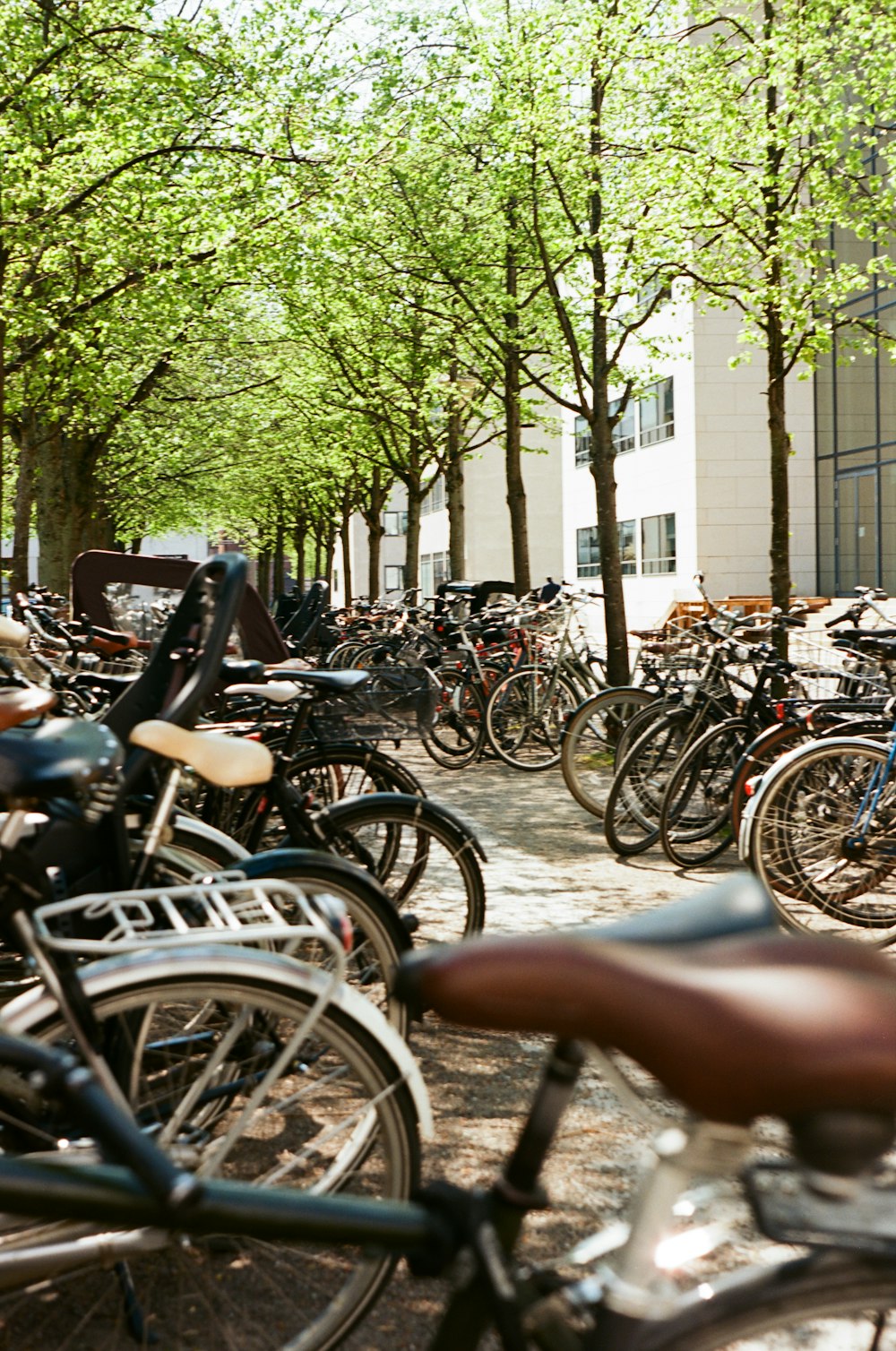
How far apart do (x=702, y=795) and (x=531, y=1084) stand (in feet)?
10.6

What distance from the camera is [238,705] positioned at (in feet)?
20.0

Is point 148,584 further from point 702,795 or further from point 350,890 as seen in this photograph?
point 350,890

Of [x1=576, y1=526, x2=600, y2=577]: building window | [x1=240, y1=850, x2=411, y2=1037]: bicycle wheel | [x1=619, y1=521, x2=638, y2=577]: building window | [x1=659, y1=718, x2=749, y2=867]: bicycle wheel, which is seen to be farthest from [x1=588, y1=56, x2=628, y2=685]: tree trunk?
[x1=576, y1=526, x2=600, y2=577]: building window

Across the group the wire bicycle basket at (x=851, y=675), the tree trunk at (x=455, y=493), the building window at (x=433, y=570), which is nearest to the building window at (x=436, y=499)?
the building window at (x=433, y=570)

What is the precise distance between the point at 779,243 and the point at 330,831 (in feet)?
23.8

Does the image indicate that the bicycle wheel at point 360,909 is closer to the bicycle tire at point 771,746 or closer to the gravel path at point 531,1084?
the gravel path at point 531,1084

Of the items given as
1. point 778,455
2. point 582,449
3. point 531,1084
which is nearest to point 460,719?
point 778,455

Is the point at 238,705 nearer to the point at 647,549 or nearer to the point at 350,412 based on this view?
the point at 350,412

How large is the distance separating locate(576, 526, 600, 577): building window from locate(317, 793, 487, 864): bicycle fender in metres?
35.4

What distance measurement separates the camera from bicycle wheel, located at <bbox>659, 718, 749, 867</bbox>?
7016 millimetres

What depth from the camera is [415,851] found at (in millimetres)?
4785

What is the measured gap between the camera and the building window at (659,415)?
3288cm

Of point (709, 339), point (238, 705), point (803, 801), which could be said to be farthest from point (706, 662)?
point (709, 339)

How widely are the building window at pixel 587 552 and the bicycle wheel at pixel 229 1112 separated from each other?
37.5 m
